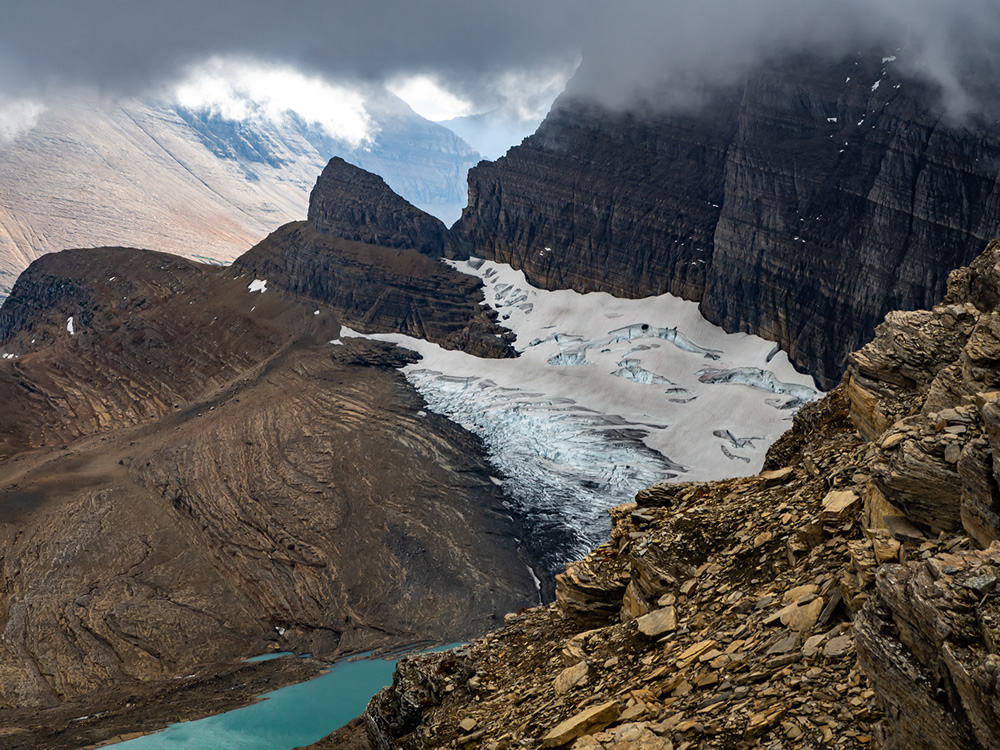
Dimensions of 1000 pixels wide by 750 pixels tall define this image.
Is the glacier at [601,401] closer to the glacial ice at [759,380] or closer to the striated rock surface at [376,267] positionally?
the glacial ice at [759,380]

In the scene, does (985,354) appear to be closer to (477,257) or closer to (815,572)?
(815,572)

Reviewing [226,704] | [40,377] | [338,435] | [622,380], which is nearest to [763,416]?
[622,380]

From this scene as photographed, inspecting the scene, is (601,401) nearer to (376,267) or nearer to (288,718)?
(376,267)

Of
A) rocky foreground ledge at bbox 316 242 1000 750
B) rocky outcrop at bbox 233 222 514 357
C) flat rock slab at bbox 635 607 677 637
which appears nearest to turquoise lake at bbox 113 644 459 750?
rocky foreground ledge at bbox 316 242 1000 750

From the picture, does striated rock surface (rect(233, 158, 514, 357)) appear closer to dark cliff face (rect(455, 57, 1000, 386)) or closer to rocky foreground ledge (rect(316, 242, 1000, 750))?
dark cliff face (rect(455, 57, 1000, 386))

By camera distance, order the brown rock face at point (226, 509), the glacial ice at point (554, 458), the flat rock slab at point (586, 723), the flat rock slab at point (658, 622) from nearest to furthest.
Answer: the flat rock slab at point (586, 723)
the flat rock slab at point (658, 622)
the brown rock face at point (226, 509)
the glacial ice at point (554, 458)

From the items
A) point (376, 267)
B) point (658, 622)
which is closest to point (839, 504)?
point (658, 622)

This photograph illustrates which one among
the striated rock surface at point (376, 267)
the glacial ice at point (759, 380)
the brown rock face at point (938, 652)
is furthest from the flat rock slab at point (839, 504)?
the striated rock surface at point (376, 267)
